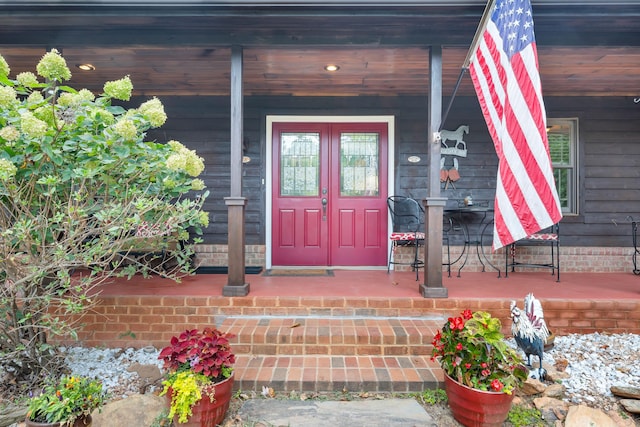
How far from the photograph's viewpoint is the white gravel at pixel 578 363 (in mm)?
2154

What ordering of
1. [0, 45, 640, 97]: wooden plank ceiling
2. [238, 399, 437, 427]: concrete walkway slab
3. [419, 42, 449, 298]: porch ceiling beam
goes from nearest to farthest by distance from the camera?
[238, 399, 437, 427]: concrete walkway slab
[419, 42, 449, 298]: porch ceiling beam
[0, 45, 640, 97]: wooden plank ceiling

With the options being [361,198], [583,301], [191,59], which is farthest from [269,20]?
[583,301]

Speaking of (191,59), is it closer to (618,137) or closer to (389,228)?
(389,228)

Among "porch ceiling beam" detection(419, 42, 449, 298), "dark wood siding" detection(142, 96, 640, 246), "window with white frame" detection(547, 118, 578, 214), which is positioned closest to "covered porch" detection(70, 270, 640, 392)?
"porch ceiling beam" detection(419, 42, 449, 298)

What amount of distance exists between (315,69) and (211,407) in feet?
10.3

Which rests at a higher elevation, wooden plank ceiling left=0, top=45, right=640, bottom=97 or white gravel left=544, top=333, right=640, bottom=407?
wooden plank ceiling left=0, top=45, right=640, bottom=97

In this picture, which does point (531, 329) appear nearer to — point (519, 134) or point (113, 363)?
point (519, 134)

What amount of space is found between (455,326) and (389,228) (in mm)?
2538

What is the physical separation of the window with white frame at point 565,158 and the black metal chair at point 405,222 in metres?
1.95

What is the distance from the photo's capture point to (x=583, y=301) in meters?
2.87

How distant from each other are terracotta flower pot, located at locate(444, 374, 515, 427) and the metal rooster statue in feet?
1.63

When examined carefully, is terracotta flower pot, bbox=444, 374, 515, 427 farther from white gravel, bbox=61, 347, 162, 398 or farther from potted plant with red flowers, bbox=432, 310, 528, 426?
white gravel, bbox=61, 347, 162, 398

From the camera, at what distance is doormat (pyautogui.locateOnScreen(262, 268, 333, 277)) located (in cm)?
395

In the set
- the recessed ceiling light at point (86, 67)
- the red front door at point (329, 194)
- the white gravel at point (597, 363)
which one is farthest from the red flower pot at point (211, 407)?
the recessed ceiling light at point (86, 67)
